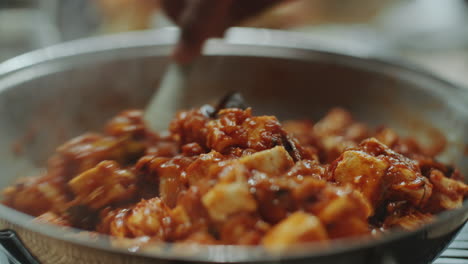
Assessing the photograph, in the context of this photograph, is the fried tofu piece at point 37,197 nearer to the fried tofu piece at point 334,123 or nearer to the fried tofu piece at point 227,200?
the fried tofu piece at point 227,200

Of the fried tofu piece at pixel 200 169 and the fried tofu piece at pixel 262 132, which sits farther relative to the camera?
the fried tofu piece at pixel 262 132

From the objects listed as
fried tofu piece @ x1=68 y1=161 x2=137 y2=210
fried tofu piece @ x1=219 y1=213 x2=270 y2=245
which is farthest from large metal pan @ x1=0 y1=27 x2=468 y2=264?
fried tofu piece @ x1=219 y1=213 x2=270 y2=245

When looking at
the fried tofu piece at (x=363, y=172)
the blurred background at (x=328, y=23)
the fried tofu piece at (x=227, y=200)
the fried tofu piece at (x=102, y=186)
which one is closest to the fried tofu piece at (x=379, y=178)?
the fried tofu piece at (x=363, y=172)

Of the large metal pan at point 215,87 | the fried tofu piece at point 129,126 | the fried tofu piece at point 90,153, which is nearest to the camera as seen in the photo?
the fried tofu piece at point 90,153

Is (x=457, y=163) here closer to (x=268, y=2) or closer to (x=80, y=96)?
(x=268, y=2)

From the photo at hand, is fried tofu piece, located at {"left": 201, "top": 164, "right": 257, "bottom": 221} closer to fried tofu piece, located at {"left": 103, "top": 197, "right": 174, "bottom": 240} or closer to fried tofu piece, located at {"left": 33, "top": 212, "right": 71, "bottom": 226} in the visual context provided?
fried tofu piece, located at {"left": 103, "top": 197, "right": 174, "bottom": 240}

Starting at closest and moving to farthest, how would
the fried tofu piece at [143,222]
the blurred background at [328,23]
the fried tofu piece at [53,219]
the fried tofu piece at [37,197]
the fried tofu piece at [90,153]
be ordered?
the fried tofu piece at [143,222]
the fried tofu piece at [53,219]
the fried tofu piece at [37,197]
the fried tofu piece at [90,153]
the blurred background at [328,23]

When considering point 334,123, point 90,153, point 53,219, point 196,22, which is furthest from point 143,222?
point 334,123

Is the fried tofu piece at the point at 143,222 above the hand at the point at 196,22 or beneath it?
beneath

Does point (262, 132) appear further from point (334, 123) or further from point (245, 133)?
point (334, 123)

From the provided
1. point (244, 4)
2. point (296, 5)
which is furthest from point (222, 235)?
point (296, 5)
